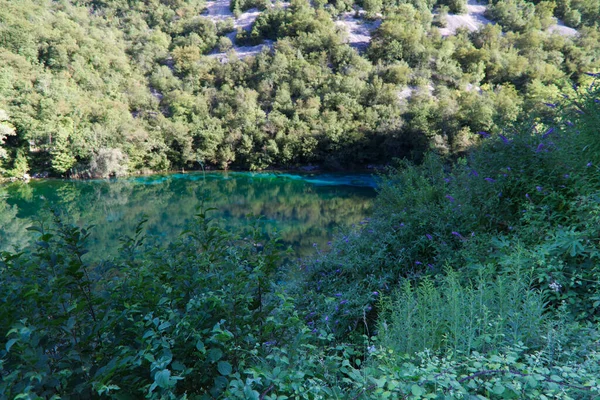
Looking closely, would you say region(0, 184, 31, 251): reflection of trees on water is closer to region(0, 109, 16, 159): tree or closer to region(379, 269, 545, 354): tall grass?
region(0, 109, 16, 159): tree

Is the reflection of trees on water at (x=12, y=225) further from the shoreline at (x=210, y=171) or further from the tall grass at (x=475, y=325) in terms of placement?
the tall grass at (x=475, y=325)

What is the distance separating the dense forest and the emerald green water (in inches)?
44.0

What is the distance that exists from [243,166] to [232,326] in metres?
28.8

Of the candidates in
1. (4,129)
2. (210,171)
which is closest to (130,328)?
(210,171)

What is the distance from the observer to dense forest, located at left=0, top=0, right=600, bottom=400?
1.26 m

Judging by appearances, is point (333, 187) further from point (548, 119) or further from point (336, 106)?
point (548, 119)

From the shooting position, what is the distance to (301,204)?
51.8 ft

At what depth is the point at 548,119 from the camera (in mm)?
3842

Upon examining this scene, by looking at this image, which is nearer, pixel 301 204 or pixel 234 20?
pixel 301 204

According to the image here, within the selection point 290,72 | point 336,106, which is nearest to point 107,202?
point 336,106

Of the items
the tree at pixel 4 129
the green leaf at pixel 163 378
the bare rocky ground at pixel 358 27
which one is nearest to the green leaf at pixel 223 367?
the green leaf at pixel 163 378

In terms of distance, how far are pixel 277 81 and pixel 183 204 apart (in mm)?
23708

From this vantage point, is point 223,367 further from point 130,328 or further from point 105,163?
point 105,163

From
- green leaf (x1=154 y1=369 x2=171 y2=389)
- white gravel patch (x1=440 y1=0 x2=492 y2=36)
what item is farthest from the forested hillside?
green leaf (x1=154 y1=369 x2=171 y2=389)
